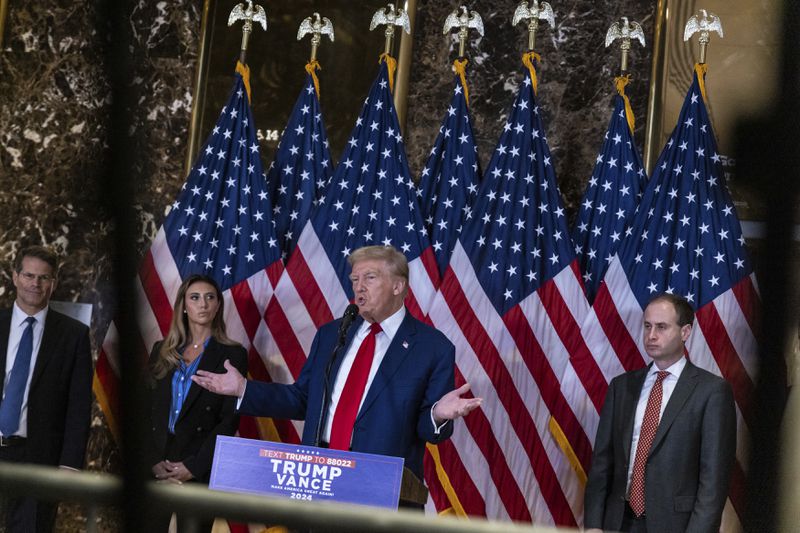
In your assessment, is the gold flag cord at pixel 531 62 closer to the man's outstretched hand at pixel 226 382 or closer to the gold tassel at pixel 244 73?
the gold tassel at pixel 244 73

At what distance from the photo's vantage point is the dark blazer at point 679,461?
3.72 meters

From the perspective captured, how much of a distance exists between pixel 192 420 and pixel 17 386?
703mm

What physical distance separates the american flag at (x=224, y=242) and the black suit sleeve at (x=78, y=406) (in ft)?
2.29

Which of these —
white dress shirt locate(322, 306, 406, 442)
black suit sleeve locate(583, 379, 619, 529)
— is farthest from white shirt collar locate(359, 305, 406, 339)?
black suit sleeve locate(583, 379, 619, 529)

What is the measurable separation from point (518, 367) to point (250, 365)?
1305mm

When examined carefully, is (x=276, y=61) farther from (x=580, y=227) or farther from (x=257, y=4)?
(x=580, y=227)

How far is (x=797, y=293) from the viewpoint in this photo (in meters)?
0.51

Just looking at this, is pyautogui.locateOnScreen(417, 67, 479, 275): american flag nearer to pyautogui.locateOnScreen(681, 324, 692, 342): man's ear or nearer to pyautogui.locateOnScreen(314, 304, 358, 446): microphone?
pyautogui.locateOnScreen(681, 324, 692, 342): man's ear

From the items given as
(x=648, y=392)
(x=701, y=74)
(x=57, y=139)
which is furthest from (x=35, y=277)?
(x=701, y=74)

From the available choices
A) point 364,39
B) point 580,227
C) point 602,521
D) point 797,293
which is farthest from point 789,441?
point 364,39

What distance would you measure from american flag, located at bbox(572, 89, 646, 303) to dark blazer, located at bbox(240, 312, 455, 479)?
1.61 meters

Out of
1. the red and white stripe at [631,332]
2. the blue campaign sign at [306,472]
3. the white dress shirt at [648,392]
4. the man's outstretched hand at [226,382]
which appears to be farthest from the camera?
the red and white stripe at [631,332]

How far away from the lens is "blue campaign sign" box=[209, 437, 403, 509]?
2.85 metres

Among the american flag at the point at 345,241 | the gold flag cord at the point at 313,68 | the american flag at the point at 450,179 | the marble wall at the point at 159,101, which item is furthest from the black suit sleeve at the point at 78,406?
the gold flag cord at the point at 313,68
